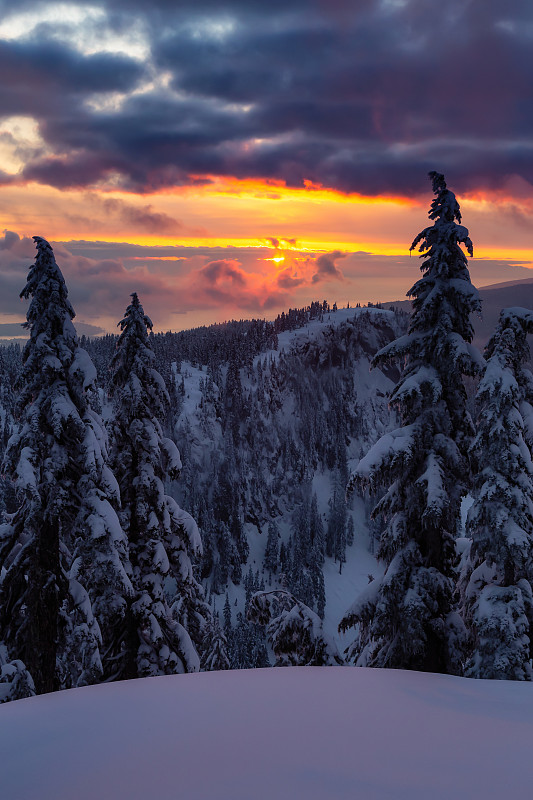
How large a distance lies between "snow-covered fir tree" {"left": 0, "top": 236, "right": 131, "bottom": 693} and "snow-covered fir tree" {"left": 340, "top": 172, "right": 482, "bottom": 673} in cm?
562

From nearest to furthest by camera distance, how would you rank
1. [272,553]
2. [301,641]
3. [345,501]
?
[301,641] < [345,501] < [272,553]

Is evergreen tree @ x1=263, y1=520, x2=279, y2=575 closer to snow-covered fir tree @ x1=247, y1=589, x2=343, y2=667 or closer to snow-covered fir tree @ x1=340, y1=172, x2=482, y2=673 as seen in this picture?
snow-covered fir tree @ x1=340, y1=172, x2=482, y2=673

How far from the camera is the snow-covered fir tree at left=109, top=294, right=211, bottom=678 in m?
14.6

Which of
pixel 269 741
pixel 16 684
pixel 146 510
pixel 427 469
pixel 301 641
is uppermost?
pixel 427 469

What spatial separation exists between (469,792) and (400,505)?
347 inches

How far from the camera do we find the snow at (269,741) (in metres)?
3.85

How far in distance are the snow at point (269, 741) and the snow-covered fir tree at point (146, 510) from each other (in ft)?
26.4

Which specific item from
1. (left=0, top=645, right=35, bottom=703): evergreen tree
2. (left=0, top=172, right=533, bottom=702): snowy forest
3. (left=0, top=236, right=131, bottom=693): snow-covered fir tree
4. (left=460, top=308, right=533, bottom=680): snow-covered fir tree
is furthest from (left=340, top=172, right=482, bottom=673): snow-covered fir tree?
(left=0, top=645, right=35, bottom=703): evergreen tree

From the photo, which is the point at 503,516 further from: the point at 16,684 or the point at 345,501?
the point at 16,684

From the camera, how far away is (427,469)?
11.6 m

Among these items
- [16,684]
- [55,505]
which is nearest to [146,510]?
[55,505]

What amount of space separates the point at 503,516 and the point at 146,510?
29.5 feet

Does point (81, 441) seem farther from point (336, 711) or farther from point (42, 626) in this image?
point (336, 711)

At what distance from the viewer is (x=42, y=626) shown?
11.9m
